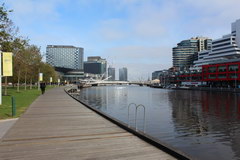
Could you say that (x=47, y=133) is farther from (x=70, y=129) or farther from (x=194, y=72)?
(x=194, y=72)

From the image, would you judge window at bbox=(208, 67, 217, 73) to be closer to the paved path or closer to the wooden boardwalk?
the wooden boardwalk

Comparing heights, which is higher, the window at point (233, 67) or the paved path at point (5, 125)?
the window at point (233, 67)

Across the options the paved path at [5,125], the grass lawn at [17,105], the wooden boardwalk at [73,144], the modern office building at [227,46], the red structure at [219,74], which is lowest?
the wooden boardwalk at [73,144]

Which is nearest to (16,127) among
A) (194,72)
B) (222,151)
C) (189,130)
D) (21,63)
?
(222,151)

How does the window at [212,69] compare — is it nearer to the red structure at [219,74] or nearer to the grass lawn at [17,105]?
the red structure at [219,74]

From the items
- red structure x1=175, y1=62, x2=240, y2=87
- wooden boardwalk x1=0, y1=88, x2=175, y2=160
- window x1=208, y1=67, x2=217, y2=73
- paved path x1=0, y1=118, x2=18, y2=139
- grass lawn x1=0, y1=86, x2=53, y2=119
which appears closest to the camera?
wooden boardwalk x1=0, y1=88, x2=175, y2=160

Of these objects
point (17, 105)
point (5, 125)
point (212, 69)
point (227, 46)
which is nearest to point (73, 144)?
point (5, 125)

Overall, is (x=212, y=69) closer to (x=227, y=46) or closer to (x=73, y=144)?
(x=227, y=46)

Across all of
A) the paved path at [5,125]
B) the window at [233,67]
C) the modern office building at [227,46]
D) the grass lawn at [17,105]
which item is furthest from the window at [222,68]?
the paved path at [5,125]

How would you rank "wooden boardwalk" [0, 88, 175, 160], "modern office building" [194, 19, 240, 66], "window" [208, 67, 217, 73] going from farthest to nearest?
"modern office building" [194, 19, 240, 66]
"window" [208, 67, 217, 73]
"wooden boardwalk" [0, 88, 175, 160]

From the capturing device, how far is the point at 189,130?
710 inches

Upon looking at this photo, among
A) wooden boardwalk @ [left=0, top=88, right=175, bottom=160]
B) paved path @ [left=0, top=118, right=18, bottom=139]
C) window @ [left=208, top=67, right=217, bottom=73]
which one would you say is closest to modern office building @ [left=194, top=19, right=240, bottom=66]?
window @ [left=208, top=67, right=217, bottom=73]

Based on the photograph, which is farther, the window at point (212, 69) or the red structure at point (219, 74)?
the window at point (212, 69)

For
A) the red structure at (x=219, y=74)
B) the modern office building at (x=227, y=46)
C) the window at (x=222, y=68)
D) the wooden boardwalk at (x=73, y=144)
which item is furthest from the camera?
the modern office building at (x=227, y=46)
